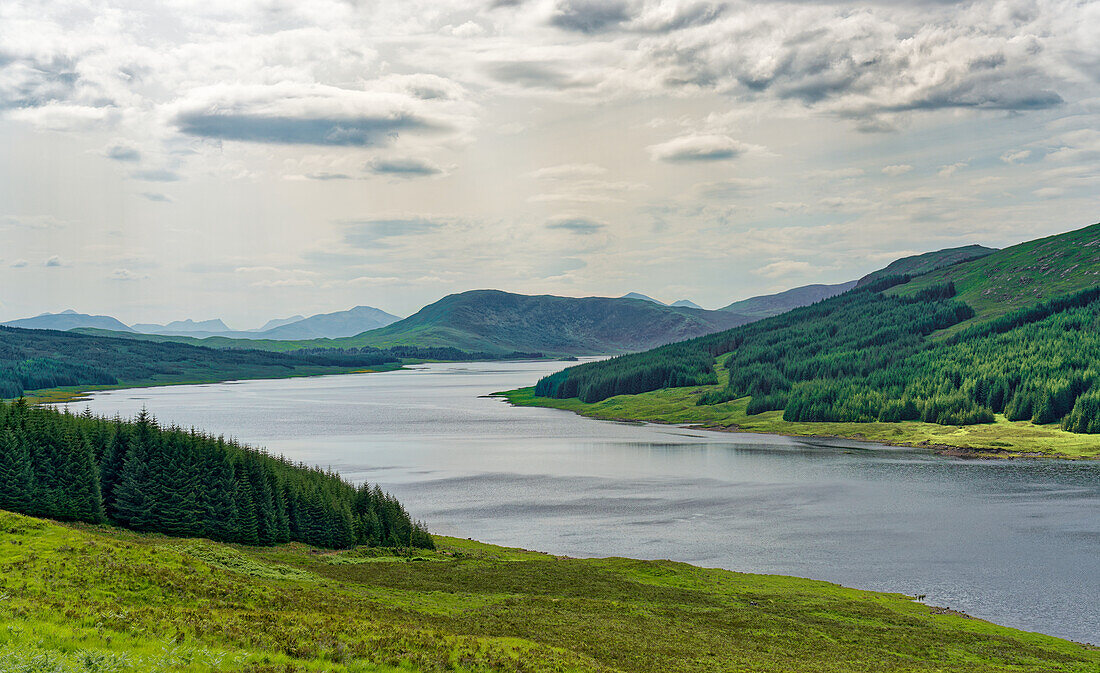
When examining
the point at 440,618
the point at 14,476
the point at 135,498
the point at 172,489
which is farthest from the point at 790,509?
the point at 14,476

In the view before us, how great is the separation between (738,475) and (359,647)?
11226cm

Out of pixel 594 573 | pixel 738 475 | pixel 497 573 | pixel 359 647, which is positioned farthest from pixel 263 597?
pixel 738 475

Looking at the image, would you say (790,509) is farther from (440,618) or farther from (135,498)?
(135,498)

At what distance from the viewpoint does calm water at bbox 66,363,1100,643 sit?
234 ft

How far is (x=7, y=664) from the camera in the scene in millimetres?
22891

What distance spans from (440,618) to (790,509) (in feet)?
234

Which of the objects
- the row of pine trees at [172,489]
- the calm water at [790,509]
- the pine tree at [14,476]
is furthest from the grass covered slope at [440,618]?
the calm water at [790,509]

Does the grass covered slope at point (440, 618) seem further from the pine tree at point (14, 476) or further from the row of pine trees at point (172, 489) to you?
the pine tree at point (14, 476)

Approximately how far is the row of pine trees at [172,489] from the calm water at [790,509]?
1602 centimetres

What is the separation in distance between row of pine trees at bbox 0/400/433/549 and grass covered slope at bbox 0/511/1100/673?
626cm

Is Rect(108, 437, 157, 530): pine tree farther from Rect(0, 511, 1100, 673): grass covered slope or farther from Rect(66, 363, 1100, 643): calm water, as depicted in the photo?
Rect(66, 363, 1100, 643): calm water

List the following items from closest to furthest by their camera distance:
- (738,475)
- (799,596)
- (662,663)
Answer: (662,663) < (799,596) < (738,475)

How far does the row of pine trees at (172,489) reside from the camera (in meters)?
68.6

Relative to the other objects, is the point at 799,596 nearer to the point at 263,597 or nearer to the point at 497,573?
the point at 497,573
